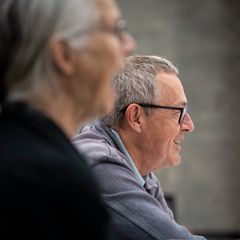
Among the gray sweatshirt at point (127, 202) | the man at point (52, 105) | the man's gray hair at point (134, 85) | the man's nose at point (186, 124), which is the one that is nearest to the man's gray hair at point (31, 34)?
the man at point (52, 105)

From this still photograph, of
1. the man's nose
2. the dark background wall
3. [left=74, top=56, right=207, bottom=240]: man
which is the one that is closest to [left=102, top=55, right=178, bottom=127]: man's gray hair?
[left=74, top=56, right=207, bottom=240]: man

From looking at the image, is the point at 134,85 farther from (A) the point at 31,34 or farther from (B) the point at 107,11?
(A) the point at 31,34

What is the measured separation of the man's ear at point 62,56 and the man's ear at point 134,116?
47.3 inches

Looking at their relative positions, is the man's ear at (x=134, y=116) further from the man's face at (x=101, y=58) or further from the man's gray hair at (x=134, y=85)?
the man's face at (x=101, y=58)

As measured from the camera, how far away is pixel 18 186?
114cm

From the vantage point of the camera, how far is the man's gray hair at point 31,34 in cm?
126

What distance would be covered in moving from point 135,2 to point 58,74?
5849 mm

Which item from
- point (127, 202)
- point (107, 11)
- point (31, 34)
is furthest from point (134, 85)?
point (31, 34)

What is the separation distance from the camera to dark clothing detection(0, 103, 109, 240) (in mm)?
1145

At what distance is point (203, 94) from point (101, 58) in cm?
580

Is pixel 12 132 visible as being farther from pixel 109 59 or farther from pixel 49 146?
pixel 109 59

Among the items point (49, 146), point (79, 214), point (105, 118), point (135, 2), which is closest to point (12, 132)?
point (49, 146)

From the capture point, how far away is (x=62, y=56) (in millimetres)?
1278

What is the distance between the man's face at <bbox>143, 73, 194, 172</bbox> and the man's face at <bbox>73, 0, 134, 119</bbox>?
116 cm
